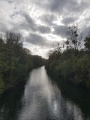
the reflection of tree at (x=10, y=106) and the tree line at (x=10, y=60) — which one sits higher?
the tree line at (x=10, y=60)

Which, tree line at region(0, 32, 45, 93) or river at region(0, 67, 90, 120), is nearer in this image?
river at region(0, 67, 90, 120)

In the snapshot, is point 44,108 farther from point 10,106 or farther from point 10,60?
point 10,60

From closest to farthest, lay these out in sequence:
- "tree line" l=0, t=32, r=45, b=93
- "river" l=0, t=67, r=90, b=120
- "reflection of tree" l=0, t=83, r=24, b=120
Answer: "river" l=0, t=67, r=90, b=120
"reflection of tree" l=0, t=83, r=24, b=120
"tree line" l=0, t=32, r=45, b=93

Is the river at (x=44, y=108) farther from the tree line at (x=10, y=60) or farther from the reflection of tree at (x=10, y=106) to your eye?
the tree line at (x=10, y=60)

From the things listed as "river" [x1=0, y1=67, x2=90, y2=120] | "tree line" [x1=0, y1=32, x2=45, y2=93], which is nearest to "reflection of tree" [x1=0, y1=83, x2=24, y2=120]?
"river" [x1=0, y1=67, x2=90, y2=120]

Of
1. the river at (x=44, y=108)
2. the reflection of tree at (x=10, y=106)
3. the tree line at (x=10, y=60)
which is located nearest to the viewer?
the river at (x=44, y=108)

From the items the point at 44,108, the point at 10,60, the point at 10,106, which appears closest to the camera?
the point at 44,108

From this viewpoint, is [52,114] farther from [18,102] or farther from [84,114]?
[18,102]

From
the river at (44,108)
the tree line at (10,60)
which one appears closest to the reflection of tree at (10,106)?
the river at (44,108)

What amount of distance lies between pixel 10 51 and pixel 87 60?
24.5 meters

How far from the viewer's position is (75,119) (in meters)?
24.6

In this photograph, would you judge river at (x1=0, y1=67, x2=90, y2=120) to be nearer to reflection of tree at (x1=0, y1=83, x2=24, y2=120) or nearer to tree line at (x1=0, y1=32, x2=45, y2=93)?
reflection of tree at (x1=0, y1=83, x2=24, y2=120)

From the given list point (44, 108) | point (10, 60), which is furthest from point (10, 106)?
point (10, 60)

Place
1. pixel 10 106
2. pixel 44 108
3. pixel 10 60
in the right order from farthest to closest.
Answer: pixel 10 60 → pixel 10 106 → pixel 44 108
